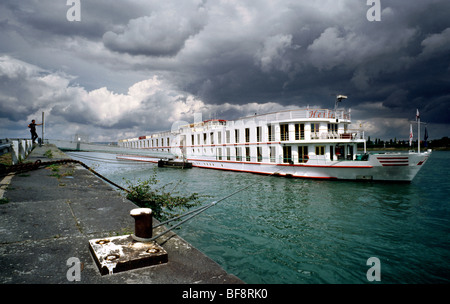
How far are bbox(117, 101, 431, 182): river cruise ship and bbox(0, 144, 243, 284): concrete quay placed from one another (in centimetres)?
1858

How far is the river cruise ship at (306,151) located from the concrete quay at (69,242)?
18.6 meters

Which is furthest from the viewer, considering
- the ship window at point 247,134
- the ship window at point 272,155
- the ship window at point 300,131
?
the ship window at point 247,134

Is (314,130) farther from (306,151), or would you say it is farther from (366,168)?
(366,168)

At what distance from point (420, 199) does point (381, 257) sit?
10.1 meters

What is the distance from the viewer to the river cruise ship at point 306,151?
18.4m

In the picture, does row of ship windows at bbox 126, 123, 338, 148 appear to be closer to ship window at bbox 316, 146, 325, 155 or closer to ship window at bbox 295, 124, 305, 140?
ship window at bbox 295, 124, 305, 140

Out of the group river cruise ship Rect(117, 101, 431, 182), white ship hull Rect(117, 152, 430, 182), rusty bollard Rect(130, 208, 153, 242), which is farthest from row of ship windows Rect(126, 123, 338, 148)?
rusty bollard Rect(130, 208, 153, 242)

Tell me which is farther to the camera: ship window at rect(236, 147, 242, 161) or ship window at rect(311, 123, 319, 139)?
ship window at rect(236, 147, 242, 161)

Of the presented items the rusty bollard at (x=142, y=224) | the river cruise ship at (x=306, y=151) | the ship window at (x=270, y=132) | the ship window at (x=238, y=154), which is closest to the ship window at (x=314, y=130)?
the river cruise ship at (x=306, y=151)

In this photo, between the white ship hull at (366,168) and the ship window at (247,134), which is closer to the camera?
the white ship hull at (366,168)

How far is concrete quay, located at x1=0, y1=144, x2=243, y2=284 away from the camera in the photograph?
7.93 feet

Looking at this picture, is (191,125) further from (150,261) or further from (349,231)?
(150,261)

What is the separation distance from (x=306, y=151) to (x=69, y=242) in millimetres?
21017

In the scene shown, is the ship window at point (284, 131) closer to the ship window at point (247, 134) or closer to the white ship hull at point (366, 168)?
the white ship hull at point (366, 168)
